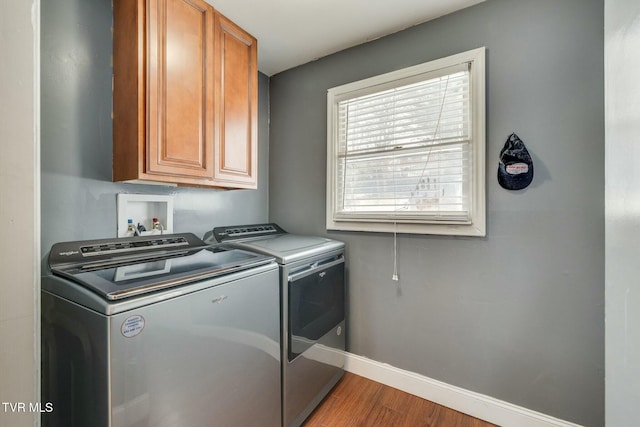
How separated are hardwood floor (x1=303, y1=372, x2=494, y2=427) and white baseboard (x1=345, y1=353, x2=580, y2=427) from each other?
0.04 meters

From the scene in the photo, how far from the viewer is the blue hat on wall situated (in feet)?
4.59

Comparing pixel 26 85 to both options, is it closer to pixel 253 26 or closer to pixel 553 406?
pixel 253 26

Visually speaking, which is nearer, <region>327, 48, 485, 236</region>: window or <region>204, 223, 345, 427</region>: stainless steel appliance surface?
<region>204, 223, 345, 427</region>: stainless steel appliance surface

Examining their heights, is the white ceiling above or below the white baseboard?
above

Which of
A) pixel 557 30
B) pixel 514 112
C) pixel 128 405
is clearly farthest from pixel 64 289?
pixel 557 30

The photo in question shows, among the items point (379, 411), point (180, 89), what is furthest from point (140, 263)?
point (379, 411)

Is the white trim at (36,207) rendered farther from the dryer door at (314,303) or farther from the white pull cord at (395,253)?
the white pull cord at (395,253)

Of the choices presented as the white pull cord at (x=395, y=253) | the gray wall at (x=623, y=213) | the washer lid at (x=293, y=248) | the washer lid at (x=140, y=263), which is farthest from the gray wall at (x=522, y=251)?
the washer lid at (x=140, y=263)

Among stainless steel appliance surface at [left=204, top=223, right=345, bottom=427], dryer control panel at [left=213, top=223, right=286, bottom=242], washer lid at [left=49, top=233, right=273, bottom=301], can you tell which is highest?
dryer control panel at [left=213, top=223, right=286, bottom=242]

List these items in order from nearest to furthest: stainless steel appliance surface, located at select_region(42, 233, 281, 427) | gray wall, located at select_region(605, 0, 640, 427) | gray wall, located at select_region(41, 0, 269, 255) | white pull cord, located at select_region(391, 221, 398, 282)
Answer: gray wall, located at select_region(605, 0, 640, 427)
stainless steel appliance surface, located at select_region(42, 233, 281, 427)
gray wall, located at select_region(41, 0, 269, 255)
white pull cord, located at select_region(391, 221, 398, 282)

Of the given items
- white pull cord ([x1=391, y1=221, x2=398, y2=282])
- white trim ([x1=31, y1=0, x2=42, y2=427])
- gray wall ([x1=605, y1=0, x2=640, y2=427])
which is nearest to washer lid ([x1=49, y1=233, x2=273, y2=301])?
white trim ([x1=31, y1=0, x2=42, y2=427])

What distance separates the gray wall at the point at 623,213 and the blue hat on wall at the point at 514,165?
65cm

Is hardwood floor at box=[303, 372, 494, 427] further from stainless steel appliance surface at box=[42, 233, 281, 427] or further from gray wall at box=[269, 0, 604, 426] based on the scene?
stainless steel appliance surface at box=[42, 233, 281, 427]

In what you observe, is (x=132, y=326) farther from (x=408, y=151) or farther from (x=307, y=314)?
(x=408, y=151)
